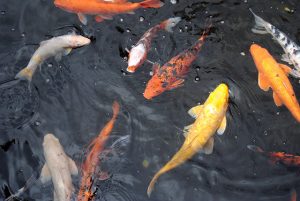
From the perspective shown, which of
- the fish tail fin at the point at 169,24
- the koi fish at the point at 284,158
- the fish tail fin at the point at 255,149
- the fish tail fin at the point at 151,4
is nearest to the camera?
the koi fish at the point at 284,158

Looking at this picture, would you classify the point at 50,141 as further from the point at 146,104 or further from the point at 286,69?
the point at 286,69

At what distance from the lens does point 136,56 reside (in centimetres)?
471

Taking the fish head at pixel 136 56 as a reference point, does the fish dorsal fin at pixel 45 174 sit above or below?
below

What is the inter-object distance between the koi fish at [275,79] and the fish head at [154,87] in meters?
1.04

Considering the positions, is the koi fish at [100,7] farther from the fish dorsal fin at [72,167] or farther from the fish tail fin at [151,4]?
the fish dorsal fin at [72,167]

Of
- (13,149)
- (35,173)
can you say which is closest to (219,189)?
(35,173)

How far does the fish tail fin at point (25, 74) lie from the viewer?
4699 mm

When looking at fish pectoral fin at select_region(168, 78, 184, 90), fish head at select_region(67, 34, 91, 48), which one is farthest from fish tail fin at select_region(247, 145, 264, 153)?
fish head at select_region(67, 34, 91, 48)

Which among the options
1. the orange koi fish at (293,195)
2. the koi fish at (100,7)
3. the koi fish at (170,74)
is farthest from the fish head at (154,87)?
the orange koi fish at (293,195)

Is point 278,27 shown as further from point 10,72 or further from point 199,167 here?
point 10,72

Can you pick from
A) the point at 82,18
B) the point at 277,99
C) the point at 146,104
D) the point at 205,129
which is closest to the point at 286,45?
the point at 277,99

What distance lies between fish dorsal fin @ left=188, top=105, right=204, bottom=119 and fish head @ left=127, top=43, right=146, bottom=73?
767 mm

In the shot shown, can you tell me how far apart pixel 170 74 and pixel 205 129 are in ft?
2.48

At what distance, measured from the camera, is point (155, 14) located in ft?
17.2
